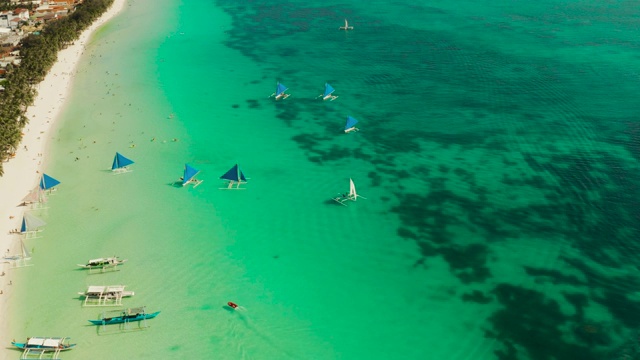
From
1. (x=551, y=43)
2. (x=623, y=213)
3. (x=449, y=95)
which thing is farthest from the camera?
(x=551, y=43)

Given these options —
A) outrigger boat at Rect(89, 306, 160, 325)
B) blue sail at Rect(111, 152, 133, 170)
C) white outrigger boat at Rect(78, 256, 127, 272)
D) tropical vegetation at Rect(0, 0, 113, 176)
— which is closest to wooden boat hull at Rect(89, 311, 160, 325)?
outrigger boat at Rect(89, 306, 160, 325)

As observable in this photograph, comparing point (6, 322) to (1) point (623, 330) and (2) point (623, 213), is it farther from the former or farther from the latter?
(2) point (623, 213)

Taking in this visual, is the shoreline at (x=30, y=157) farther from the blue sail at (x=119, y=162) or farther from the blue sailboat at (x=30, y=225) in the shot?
the blue sail at (x=119, y=162)

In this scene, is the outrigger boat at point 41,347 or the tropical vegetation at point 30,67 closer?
the outrigger boat at point 41,347

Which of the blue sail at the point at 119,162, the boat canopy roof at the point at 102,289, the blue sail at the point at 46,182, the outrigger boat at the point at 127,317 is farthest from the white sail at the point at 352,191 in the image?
the blue sail at the point at 46,182

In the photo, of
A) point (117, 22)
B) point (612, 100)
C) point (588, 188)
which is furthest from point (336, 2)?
point (588, 188)

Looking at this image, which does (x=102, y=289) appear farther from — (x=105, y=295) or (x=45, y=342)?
(x=45, y=342)
